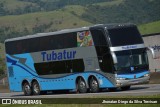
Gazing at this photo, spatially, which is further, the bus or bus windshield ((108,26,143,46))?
bus windshield ((108,26,143,46))

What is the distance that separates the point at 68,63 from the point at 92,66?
8.24ft

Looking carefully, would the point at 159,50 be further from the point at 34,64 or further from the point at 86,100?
the point at 86,100

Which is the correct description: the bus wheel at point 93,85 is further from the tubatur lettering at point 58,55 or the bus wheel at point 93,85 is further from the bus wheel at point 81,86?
the tubatur lettering at point 58,55

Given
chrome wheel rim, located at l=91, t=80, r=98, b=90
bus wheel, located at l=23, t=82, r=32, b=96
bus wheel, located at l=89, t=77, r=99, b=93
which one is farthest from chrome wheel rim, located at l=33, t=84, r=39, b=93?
chrome wheel rim, located at l=91, t=80, r=98, b=90

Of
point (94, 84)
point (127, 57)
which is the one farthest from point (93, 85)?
point (127, 57)

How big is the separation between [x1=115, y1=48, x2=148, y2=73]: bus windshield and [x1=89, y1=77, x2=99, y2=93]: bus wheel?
209 cm

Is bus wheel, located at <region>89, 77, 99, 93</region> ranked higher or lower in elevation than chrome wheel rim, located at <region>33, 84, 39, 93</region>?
lower

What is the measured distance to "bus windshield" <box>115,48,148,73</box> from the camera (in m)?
32.8

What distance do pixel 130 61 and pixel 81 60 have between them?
351cm

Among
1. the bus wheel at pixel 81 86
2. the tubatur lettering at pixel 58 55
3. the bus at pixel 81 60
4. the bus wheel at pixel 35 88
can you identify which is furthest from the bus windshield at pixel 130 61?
the bus wheel at pixel 35 88

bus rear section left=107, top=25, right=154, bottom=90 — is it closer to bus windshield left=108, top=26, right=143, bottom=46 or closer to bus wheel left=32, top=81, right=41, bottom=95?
bus windshield left=108, top=26, right=143, bottom=46

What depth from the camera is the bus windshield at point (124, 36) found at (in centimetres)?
3321

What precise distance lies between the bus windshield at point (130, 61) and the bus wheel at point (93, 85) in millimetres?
2088

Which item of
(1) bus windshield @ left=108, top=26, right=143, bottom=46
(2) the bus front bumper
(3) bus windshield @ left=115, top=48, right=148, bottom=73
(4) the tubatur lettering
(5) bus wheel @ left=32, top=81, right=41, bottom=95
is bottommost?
(2) the bus front bumper
